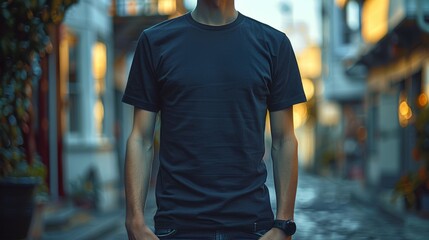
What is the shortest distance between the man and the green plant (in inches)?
176

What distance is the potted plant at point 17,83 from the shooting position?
686 centimetres

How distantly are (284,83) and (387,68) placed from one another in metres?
19.7

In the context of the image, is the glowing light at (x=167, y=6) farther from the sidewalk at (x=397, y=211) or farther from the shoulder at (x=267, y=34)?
the shoulder at (x=267, y=34)

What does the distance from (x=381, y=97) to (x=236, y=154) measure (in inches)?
831

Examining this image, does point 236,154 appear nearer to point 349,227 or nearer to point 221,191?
point 221,191

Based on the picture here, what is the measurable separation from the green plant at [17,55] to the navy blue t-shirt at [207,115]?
447cm

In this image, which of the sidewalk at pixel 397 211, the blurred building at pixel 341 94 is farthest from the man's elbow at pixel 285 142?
the blurred building at pixel 341 94

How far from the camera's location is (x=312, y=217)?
12.8 metres

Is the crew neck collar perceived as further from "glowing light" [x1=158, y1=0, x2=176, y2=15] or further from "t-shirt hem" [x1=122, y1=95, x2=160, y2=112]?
"glowing light" [x1=158, y1=0, x2=176, y2=15]

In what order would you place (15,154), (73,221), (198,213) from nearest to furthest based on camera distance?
(198,213) → (15,154) → (73,221)

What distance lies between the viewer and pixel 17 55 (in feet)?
23.2

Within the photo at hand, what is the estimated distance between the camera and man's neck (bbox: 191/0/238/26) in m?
2.58

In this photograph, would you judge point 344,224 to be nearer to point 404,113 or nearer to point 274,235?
point 404,113

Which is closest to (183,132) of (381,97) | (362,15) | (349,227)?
(349,227)
